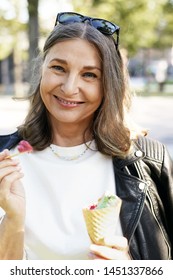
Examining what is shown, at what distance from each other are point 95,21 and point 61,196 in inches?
30.1

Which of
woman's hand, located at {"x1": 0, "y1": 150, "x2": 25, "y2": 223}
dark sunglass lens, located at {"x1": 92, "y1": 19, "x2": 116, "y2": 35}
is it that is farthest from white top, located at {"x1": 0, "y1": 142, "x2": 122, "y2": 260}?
dark sunglass lens, located at {"x1": 92, "y1": 19, "x2": 116, "y2": 35}

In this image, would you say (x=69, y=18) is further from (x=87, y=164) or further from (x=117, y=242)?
(x=117, y=242)

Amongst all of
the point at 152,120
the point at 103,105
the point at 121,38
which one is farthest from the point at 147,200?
the point at 121,38

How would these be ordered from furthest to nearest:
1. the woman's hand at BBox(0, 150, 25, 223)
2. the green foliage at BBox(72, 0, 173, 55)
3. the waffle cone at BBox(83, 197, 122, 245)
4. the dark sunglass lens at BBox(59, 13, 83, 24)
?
the green foliage at BBox(72, 0, 173, 55), the dark sunglass lens at BBox(59, 13, 83, 24), the waffle cone at BBox(83, 197, 122, 245), the woman's hand at BBox(0, 150, 25, 223)

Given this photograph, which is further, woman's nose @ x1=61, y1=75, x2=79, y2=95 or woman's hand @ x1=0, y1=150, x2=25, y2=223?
woman's nose @ x1=61, y1=75, x2=79, y2=95

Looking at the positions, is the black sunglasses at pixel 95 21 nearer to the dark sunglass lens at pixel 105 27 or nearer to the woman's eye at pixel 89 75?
the dark sunglass lens at pixel 105 27

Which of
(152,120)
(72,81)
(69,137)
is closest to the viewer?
(72,81)

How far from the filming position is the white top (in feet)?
6.32

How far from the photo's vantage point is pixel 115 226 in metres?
1.90

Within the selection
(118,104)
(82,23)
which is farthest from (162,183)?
(82,23)

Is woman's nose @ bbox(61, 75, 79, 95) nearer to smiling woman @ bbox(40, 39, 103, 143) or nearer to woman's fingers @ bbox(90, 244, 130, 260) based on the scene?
smiling woman @ bbox(40, 39, 103, 143)

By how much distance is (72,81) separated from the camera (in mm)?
1906

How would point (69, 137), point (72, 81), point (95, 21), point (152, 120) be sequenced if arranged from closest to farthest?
point (72, 81), point (95, 21), point (69, 137), point (152, 120)

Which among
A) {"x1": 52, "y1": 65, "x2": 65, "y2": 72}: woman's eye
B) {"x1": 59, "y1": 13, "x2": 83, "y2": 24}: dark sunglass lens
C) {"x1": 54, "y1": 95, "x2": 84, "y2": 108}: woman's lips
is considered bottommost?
{"x1": 54, "y1": 95, "x2": 84, "y2": 108}: woman's lips
